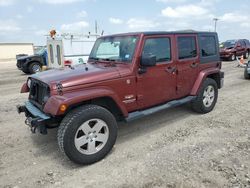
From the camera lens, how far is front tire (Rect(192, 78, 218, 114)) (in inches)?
231

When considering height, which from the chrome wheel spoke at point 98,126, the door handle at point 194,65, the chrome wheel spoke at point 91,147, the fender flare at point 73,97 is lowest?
the chrome wheel spoke at point 91,147

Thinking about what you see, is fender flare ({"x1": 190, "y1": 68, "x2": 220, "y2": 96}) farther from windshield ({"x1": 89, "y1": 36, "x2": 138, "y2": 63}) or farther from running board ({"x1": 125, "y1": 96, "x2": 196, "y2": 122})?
windshield ({"x1": 89, "y1": 36, "x2": 138, "y2": 63})

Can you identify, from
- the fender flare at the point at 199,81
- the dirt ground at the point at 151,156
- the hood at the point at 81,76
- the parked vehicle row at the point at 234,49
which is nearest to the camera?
the dirt ground at the point at 151,156

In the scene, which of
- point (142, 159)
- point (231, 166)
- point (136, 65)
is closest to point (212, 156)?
point (231, 166)

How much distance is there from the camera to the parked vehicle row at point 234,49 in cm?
1934

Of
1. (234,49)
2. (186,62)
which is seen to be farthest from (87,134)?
(234,49)

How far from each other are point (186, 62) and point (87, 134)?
9.09 feet

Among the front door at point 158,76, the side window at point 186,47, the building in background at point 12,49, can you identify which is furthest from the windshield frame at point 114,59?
the building in background at point 12,49

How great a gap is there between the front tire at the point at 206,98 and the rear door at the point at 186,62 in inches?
12.6

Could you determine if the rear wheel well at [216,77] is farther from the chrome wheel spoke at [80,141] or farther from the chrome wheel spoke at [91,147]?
the chrome wheel spoke at [80,141]

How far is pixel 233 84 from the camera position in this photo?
385 inches

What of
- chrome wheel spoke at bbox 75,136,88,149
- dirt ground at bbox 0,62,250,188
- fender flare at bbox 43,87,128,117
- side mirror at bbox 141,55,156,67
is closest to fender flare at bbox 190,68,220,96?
dirt ground at bbox 0,62,250,188

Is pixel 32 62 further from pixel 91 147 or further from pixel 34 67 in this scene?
pixel 91 147

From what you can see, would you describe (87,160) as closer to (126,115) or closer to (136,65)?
(126,115)
